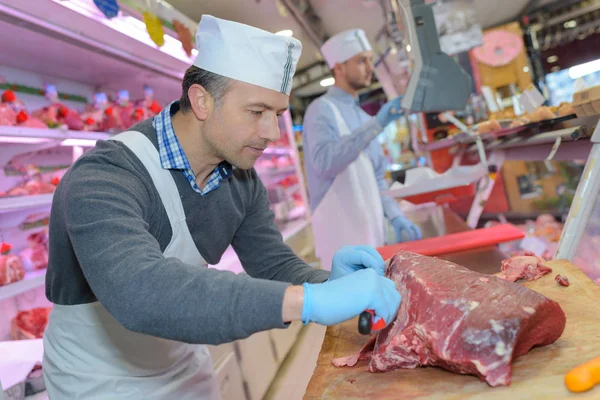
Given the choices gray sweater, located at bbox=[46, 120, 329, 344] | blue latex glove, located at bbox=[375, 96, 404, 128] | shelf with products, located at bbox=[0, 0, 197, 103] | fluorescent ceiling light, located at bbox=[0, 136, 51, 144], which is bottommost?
gray sweater, located at bbox=[46, 120, 329, 344]

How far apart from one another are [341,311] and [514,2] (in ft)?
34.8

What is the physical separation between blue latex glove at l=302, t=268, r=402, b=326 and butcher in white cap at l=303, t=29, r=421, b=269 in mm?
1992

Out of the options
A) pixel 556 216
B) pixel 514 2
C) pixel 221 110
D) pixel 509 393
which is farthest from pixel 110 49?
pixel 514 2

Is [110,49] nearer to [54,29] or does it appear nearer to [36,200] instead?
[54,29]

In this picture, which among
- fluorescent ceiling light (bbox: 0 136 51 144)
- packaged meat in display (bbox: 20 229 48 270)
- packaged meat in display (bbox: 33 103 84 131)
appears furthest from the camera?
packaged meat in display (bbox: 33 103 84 131)

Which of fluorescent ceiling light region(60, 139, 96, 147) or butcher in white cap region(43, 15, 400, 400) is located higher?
fluorescent ceiling light region(60, 139, 96, 147)

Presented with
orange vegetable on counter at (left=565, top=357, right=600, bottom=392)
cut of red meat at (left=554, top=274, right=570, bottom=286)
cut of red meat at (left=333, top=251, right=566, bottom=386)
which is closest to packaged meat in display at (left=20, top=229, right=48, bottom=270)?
cut of red meat at (left=333, top=251, right=566, bottom=386)

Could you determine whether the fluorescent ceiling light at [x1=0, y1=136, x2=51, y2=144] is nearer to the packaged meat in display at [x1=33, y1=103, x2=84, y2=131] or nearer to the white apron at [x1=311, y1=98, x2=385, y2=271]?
the packaged meat in display at [x1=33, y1=103, x2=84, y2=131]

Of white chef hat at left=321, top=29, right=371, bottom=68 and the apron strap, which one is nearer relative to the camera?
the apron strap

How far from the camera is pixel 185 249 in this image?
5.52ft

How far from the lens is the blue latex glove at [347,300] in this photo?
1.03 metres

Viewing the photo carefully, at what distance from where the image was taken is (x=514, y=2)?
9688 millimetres

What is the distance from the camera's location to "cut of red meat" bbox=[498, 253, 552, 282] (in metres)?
1.63

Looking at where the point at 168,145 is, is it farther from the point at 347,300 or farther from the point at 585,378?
the point at 585,378
